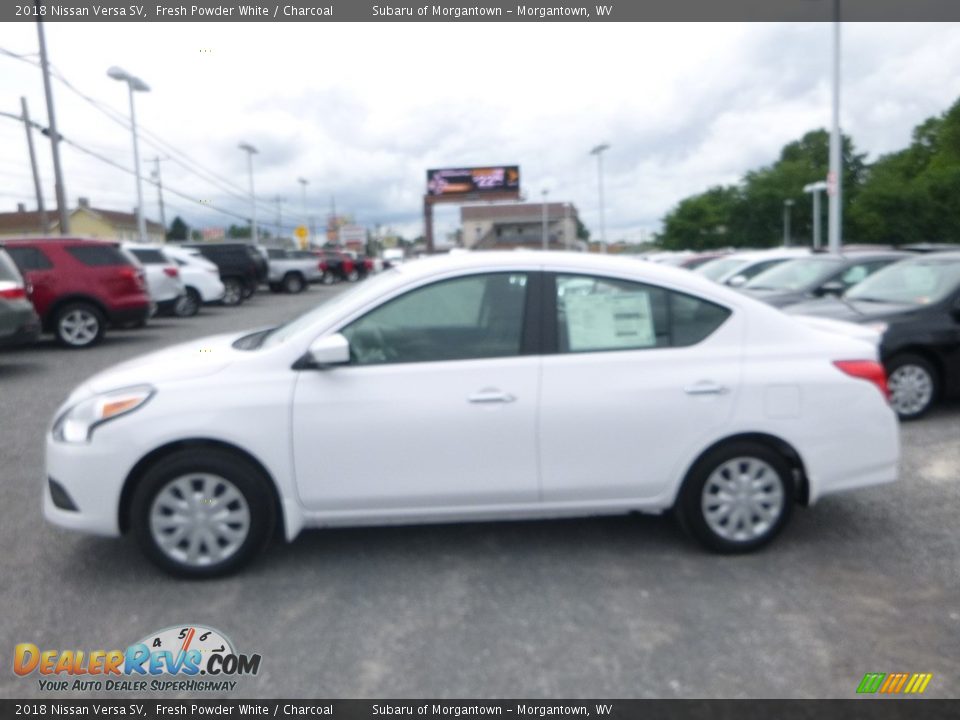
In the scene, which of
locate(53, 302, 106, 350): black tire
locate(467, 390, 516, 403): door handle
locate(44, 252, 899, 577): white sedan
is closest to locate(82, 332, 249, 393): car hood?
locate(44, 252, 899, 577): white sedan

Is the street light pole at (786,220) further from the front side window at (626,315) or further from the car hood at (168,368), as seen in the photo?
the car hood at (168,368)

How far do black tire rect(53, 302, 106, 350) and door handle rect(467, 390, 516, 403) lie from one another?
1173cm

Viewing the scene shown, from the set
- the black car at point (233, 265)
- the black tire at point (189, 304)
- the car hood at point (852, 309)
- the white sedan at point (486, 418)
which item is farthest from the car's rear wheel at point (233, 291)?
the white sedan at point (486, 418)

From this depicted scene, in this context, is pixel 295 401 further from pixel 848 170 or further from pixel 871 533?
pixel 848 170

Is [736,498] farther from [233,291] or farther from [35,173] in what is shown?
[35,173]

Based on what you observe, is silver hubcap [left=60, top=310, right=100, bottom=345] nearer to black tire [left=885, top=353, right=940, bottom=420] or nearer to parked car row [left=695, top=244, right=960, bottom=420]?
parked car row [left=695, top=244, right=960, bottom=420]

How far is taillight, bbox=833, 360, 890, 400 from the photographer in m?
4.66

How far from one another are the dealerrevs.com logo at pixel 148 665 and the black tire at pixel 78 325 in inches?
456

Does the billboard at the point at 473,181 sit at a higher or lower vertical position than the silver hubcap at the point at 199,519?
higher

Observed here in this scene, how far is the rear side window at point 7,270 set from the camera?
1125 cm

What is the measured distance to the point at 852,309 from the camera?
334 inches

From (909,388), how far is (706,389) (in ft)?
14.0

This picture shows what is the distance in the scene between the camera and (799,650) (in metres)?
3.68
